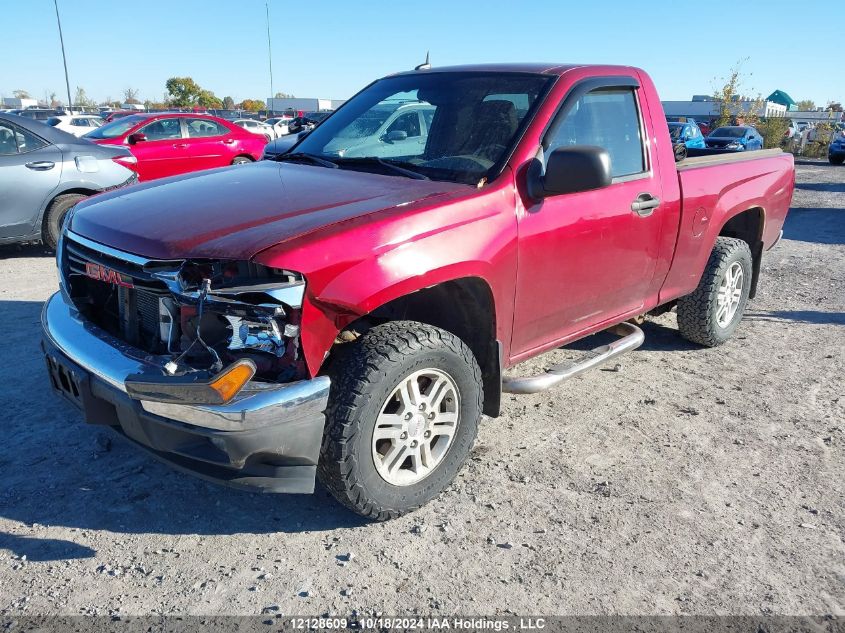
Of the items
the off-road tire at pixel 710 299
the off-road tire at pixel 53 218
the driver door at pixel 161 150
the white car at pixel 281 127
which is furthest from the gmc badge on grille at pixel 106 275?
the driver door at pixel 161 150

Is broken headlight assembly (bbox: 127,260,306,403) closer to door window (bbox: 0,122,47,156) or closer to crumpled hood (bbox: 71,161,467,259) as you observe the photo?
crumpled hood (bbox: 71,161,467,259)

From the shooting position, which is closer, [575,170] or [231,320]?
[231,320]

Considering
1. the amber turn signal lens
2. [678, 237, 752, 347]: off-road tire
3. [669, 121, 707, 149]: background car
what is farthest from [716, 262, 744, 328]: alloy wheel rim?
[669, 121, 707, 149]: background car

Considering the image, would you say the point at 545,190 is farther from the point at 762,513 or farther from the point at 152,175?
the point at 152,175

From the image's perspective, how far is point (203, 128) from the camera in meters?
12.2

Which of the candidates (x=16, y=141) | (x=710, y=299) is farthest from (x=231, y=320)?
(x=16, y=141)

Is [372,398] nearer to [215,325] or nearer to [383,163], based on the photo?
[215,325]

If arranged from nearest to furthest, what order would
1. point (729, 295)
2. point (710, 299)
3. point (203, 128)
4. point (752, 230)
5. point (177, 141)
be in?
point (710, 299) → point (729, 295) → point (752, 230) → point (177, 141) → point (203, 128)

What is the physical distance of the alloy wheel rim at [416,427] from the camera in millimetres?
2861

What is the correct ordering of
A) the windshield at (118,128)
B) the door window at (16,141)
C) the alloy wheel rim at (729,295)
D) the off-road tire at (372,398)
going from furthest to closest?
the windshield at (118,128) < the door window at (16,141) < the alloy wheel rim at (729,295) < the off-road tire at (372,398)

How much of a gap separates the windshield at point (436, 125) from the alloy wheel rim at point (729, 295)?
2.38 metres

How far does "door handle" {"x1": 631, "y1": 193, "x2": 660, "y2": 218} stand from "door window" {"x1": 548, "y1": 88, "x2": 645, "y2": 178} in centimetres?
16

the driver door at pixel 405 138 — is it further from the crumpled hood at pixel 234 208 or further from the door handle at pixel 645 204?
the door handle at pixel 645 204

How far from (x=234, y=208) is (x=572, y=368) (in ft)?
6.30
